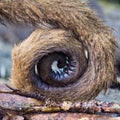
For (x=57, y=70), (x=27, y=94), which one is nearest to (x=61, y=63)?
(x=57, y=70)

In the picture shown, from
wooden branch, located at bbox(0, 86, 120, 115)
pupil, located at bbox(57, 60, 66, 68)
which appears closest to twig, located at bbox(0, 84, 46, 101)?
wooden branch, located at bbox(0, 86, 120, 115)

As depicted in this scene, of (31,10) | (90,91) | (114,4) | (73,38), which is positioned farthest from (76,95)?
(114,4)

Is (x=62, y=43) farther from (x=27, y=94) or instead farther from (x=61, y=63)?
(x=27, y=94)

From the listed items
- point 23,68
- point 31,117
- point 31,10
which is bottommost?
point 31,117

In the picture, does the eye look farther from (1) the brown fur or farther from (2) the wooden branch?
(2) the wooden branch

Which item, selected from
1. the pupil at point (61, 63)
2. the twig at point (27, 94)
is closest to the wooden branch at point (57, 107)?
the twig at point (27, 94)

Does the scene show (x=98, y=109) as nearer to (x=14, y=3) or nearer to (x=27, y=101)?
(x=27, y=101)
